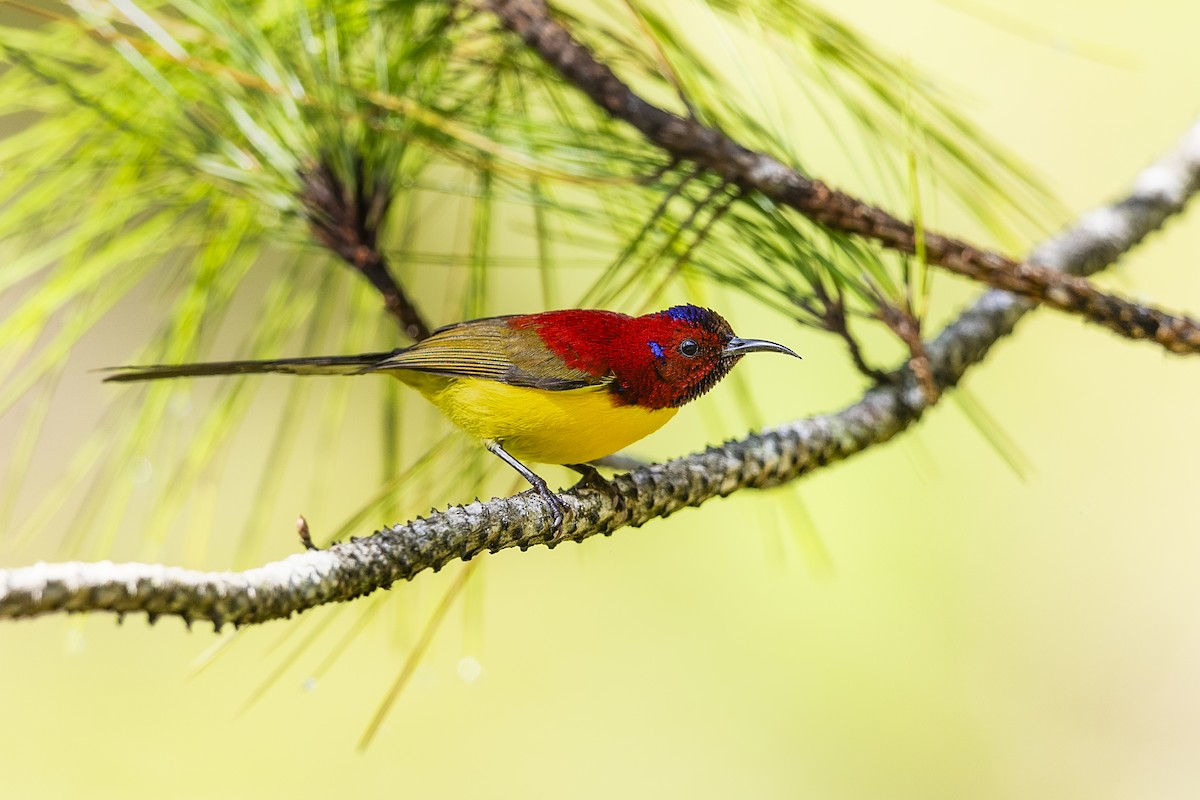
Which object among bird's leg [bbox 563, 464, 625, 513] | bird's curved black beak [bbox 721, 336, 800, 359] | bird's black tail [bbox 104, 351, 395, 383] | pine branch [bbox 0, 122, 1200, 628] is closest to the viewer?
pine branch [bbox 0, 122, 1200, 628]

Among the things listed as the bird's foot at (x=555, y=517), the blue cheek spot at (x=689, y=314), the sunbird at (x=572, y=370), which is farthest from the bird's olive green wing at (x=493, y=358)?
the bird's foot at (x=555, y=517)

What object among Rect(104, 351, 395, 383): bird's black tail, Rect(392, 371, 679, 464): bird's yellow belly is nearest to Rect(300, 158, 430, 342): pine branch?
Rect(104, 351, 395, 383): bird's black tail

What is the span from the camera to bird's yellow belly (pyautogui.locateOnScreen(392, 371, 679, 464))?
1453 millimetres

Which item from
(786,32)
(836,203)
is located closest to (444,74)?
(786,32)

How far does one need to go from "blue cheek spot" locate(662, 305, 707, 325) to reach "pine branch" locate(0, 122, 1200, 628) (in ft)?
0.58

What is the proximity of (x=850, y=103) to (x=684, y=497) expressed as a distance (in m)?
0.64

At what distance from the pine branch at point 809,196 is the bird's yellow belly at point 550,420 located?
1.17 feet

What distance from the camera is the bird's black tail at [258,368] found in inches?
46.7

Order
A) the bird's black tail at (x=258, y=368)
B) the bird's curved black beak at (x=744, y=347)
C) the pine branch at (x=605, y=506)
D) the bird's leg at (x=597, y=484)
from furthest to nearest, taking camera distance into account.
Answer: the bird's curved black beak at (x=744, y=347) < the bird's leg at (x=597, y=484) < the bird's black tail at (x=258, y=368) < the pine branch at (x=605, y=506)

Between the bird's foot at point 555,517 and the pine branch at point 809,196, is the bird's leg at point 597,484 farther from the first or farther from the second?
the pine branch at point 809,196

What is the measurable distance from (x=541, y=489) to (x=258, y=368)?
1.28ft

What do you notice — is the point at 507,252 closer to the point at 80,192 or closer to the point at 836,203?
the point at 80,192

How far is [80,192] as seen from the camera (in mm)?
1600

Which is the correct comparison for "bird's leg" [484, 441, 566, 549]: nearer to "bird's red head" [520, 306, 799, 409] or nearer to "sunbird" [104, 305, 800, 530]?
"sunbird" [104, 305, 800, 530]
